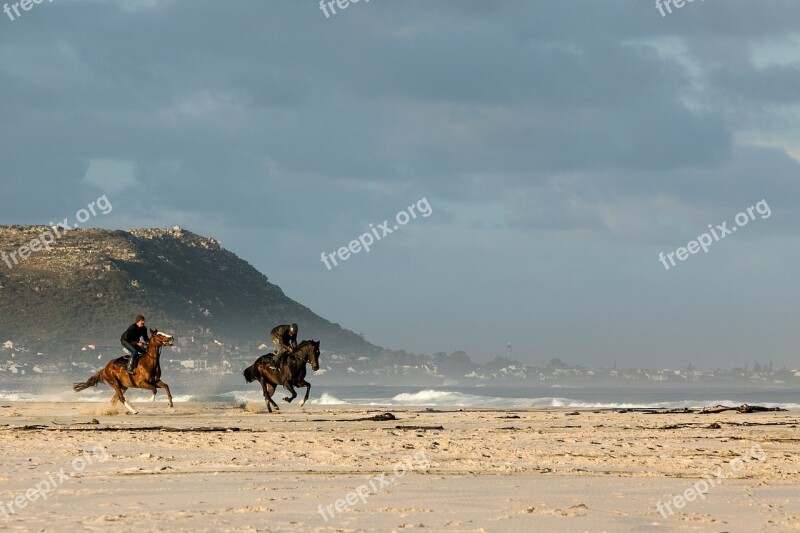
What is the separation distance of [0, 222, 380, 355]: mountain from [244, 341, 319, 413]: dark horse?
107994mm

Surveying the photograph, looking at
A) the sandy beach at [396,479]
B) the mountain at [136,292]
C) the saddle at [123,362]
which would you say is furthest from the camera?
the mountain at [136,292]

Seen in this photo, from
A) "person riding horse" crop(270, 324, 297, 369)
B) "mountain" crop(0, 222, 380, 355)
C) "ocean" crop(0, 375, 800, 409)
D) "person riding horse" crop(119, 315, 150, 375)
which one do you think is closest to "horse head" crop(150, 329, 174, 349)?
"person riding horse" crop(119, 315, 150, 375)

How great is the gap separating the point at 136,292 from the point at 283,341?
125m

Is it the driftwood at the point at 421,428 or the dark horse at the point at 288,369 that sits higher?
the dark horse at the point at 288,369

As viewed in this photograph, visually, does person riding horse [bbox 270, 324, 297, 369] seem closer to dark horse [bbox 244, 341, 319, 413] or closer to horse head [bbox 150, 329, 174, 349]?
dark horse [bbox 244, 341, 319, 413]

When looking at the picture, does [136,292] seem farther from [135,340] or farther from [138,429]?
[138,429]

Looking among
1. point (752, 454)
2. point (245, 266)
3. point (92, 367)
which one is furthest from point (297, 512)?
point (245, 266)

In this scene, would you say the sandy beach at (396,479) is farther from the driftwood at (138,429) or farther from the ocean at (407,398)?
the ocean at (407,398)

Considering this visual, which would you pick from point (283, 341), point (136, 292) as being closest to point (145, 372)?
point (283, 341)

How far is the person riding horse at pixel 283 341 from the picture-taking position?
32.8 metres

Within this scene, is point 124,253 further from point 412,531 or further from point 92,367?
point 412,531

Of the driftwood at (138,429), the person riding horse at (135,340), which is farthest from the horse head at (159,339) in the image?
the driftwood at (138,429)

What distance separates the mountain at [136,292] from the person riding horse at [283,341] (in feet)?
358

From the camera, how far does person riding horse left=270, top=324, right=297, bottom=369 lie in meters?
32.8
